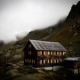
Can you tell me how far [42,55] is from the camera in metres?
48.6

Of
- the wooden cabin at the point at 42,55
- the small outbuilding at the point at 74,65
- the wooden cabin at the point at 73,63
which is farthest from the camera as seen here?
the wooden cabin at the point at 42,55

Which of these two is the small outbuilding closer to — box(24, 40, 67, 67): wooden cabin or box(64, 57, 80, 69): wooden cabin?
box(64, 57, 80, 69): wooden cabin

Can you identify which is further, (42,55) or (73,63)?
(42,55)

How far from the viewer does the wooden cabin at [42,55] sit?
47.6m

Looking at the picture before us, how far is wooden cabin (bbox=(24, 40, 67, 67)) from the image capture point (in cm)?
4758

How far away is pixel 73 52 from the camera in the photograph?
254ft

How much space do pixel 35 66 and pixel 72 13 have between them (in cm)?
12661

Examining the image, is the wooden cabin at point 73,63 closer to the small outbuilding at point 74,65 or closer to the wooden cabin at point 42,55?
the small outbuilding at point 74,65

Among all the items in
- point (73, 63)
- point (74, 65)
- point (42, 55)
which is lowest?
point (74, 65)

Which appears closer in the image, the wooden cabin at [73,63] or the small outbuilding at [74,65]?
the small outbuilding at [74,65]

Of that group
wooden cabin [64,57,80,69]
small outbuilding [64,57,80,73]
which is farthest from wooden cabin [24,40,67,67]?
small outbuilding [64,57,80,73]

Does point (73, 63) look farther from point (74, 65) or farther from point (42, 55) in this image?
point (42, 55)

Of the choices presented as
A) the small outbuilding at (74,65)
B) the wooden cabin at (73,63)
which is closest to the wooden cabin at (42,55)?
the wooden cabin at (73,63)

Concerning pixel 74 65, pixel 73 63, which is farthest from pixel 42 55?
pixel 74 65
